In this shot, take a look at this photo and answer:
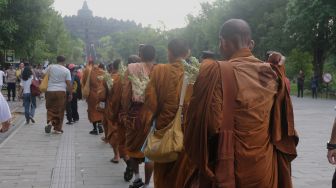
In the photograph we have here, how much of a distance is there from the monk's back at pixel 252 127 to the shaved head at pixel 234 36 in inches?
5.8

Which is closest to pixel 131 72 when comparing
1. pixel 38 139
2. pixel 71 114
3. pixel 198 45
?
pixel 38 139

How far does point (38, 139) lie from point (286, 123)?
9.00 m

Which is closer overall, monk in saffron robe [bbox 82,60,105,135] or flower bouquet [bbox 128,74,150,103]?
flower bouquet [bbox 128,74,150,103]

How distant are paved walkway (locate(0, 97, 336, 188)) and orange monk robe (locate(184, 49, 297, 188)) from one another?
3700mm

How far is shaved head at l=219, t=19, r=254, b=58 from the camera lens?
11.7 feet

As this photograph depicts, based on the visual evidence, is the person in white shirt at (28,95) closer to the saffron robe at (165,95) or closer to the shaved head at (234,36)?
the saffron robe at (165,95)

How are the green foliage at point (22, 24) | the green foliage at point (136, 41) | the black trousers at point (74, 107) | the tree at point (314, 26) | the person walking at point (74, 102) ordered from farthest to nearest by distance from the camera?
the green foliage at point (136, 41)
the tree at point (314, 26)
the green foliage at point (22, 24)
the black trousers at point (74, 107)
the person walking at point (74, 102)

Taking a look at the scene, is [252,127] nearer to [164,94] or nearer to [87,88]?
[164,94]

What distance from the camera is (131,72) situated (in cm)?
675

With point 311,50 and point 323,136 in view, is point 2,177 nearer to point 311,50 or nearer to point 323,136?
point 323,136

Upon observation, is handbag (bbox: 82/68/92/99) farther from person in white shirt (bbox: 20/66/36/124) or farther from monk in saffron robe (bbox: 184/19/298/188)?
monk in saffron robe (bbox: 184/19/298/188)

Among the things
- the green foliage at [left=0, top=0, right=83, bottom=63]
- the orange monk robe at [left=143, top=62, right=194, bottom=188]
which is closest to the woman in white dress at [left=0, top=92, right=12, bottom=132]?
the orange monk robe at [left=143, top=62, right=194, bottom=188]

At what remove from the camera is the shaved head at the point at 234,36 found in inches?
140

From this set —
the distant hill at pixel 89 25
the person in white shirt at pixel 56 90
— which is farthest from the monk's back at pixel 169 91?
the distant hill at pixel 89 25
